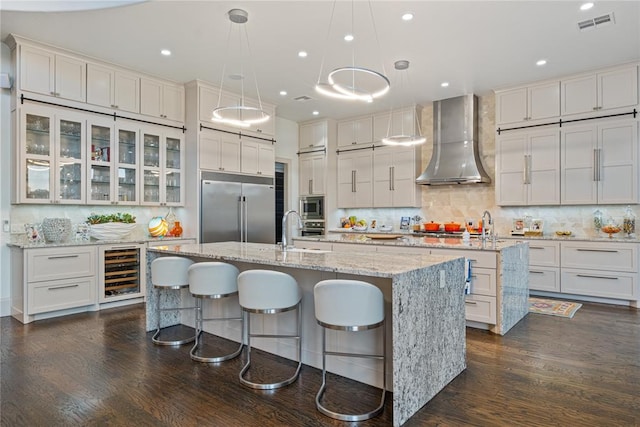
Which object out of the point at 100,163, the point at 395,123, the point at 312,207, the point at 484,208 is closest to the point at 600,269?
the point at 484,208

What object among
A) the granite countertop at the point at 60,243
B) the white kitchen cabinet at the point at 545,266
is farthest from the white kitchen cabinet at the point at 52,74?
the white kitchen cabinet at the point at 545,266

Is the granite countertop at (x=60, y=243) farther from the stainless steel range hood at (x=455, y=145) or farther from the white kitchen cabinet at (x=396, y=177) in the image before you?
the stainless steel range hood at (x=455, y=145)

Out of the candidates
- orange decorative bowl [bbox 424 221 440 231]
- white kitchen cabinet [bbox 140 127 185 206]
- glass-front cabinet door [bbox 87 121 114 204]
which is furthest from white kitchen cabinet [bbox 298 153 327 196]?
glass-front cabinet door [bbox 87 121 114 204]

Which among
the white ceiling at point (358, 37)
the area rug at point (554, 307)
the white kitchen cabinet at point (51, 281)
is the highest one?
the white ceiling at point (358, 37)

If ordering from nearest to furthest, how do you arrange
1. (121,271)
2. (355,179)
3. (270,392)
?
(270,392)
(121,271)
(355,179)

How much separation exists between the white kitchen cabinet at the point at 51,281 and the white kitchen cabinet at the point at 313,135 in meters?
4.62

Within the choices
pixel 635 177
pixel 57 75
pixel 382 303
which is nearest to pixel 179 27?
pixel 57 75

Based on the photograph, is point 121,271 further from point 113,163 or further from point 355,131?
point 355,131

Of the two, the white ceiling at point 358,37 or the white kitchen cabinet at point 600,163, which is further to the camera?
the white kitchen cabinet at point 600,163

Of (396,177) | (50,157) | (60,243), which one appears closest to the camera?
(60,243)

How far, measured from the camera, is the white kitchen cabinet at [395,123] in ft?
22.9

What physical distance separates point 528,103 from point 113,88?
6003 mm

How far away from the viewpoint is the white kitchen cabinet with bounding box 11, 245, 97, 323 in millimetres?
4125

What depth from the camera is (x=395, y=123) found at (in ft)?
23.5
